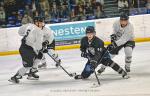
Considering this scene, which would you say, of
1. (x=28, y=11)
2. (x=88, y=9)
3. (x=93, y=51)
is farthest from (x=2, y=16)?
(x=93, y=51)

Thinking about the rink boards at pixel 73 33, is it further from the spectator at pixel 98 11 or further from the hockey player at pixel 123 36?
the hockey player at pixel 123 36

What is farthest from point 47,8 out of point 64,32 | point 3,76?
point 3,76

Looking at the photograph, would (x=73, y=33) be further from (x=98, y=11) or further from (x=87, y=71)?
(x=87, y=71)

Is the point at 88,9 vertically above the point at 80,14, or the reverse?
the point at 88,9

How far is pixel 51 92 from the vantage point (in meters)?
7.00

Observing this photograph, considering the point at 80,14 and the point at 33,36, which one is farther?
the point at 80,14

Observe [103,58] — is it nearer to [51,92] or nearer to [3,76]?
[51,92]

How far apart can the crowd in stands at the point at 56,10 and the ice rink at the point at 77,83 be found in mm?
3253

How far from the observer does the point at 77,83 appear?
24.6 feet

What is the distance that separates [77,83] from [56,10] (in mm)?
6242

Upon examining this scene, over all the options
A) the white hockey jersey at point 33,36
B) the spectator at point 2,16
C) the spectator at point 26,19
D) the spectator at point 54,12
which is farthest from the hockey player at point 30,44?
the spectator at point 54,12

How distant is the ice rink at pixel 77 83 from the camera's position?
6.77m

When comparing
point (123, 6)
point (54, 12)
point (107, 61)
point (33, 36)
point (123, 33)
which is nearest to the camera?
point (107, 61)

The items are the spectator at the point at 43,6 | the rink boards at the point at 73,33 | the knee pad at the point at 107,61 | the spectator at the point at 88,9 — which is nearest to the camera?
the knee pad at the point at 107,61
